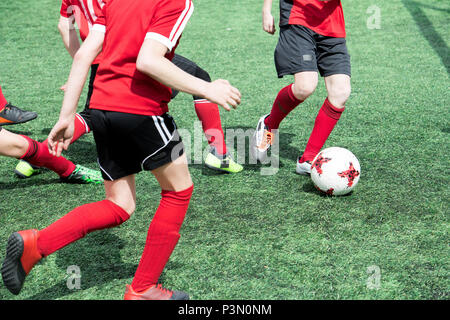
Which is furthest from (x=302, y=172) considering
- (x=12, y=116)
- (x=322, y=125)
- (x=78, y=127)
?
(x=12, y=116)

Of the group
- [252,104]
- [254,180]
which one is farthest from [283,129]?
[254,180]

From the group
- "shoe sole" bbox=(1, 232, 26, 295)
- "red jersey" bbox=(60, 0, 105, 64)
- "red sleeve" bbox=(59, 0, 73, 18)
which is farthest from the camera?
"red sleeve" bbox=(59, 0, 73, 18)

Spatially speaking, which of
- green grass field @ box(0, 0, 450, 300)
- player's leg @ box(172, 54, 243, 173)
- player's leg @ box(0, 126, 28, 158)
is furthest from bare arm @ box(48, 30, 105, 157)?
player's leg @ box(172, 54, 243, 173)

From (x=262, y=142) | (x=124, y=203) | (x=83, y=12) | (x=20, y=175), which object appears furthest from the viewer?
(x=262, y=142)

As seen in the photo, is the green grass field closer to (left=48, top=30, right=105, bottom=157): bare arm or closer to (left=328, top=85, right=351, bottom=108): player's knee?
(left=328, top=85, right=351, bottom=108): player's knee

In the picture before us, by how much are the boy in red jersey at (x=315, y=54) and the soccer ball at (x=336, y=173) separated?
33cm

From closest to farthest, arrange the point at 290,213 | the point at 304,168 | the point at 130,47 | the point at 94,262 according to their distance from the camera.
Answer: the point at 130,47 → the point at 94,262 → the point at 290,213 → the point at 304,168

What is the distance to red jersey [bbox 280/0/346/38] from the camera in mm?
3854

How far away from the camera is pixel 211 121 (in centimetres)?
420

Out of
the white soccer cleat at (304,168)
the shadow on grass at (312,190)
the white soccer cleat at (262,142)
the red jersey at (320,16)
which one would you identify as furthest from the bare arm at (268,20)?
the shadow on grass at (312,190)

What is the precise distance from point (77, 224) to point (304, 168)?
6.77 feet

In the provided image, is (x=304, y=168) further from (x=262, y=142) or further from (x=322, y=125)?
(x=262, y=142)

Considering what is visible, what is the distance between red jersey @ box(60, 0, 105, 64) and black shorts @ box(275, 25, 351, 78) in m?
1.38

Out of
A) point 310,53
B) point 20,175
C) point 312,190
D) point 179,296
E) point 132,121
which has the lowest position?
point 20,175
